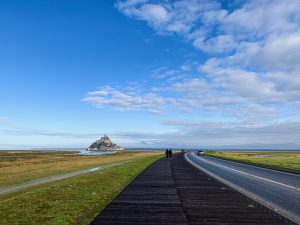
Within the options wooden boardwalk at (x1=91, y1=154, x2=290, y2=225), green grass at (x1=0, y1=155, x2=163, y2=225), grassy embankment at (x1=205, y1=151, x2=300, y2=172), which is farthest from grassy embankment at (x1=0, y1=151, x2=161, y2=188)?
grassy embankment at (x1=205, y1=151, x2=300, y2=172)

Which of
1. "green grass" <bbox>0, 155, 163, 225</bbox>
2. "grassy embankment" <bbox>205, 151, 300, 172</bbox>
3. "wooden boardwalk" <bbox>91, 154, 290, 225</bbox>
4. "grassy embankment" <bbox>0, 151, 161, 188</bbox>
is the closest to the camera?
"wooden boardwalk" <bbox>91, 154, 290, 225</bbox>

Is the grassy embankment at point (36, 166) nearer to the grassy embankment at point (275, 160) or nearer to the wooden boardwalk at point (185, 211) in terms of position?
the wooden boardwalk at point (185, 211)

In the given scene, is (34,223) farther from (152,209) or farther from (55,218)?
(152,209)

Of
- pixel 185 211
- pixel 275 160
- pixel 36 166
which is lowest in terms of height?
pixel 185 211

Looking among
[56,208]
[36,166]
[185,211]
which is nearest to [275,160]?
[36,166]

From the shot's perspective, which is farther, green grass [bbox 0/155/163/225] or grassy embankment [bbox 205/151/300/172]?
grassy embankment [bbox 205/151/300/172]

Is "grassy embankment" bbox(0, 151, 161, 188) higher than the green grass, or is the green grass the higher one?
"grassy embankment" bbox(0, 151, 161, 188)

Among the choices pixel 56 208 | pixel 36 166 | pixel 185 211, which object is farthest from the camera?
pixel 36 166

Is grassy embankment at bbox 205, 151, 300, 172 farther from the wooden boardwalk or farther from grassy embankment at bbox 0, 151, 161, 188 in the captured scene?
grassy embankment at bbox 0, 151, 161, 188

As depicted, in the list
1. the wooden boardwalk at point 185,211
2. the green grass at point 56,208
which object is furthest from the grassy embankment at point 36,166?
the wooden boardwalk at point 185,211

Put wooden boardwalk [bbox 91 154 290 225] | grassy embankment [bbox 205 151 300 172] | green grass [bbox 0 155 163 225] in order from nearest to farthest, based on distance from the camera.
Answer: wooden boardwalk [bbox 91 154 290 225], green grass [bbox 0 155 163 225], grassy embankment [bbox 205 151 300 172]

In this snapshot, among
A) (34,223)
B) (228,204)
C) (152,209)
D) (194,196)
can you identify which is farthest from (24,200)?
(228,204)

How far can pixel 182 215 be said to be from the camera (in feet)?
32.9

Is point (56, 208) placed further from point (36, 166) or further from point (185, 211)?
point (36, 166)
